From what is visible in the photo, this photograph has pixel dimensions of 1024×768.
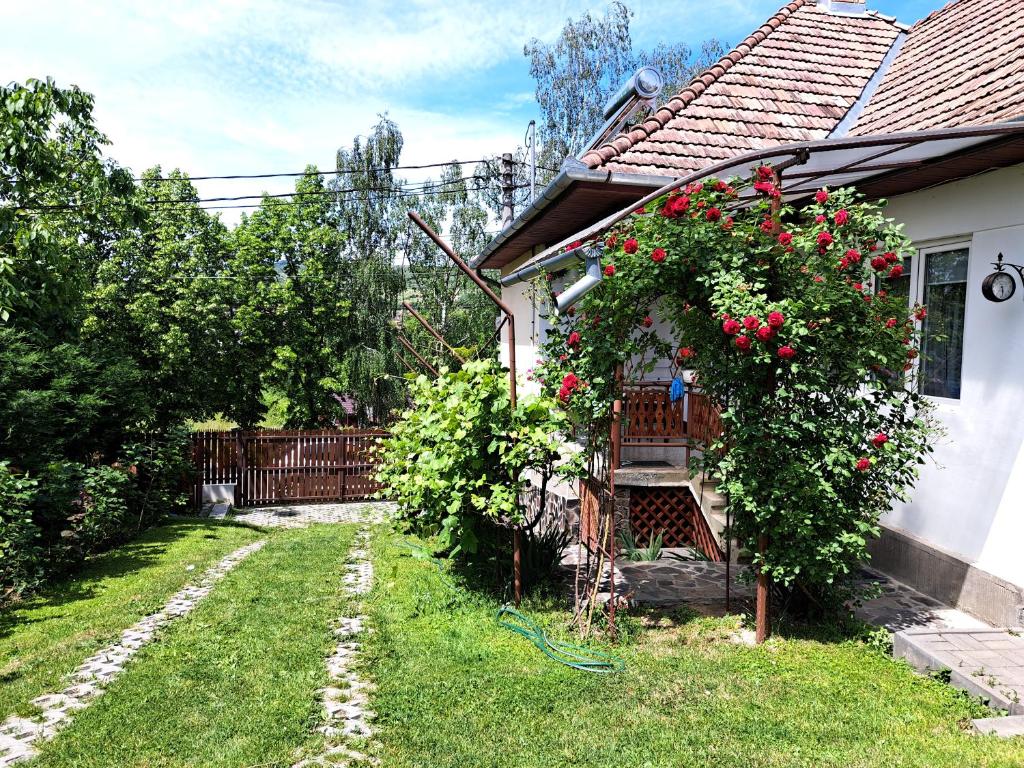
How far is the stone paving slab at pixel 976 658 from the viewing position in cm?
370

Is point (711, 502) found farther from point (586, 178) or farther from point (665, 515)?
point (586, 178)

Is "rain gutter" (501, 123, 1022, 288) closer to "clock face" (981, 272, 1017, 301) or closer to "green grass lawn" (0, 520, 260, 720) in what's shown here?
"clock face" (981, 272, 1017, 301)

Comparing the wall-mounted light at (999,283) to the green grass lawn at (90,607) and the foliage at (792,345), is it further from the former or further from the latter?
the green grass lawn at (90,607)

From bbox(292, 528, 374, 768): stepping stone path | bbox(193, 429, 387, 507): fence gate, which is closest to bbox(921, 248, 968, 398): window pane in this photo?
bbox(292, 528, 374, 768): stepping stone path

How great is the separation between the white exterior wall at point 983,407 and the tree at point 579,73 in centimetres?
2009

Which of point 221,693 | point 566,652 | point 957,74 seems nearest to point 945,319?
point 957,74

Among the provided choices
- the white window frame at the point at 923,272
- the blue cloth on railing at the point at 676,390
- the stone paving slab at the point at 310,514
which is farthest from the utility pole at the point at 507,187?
the white window frame at the point at 923,272

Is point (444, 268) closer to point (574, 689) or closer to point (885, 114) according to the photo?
point (885, 114)

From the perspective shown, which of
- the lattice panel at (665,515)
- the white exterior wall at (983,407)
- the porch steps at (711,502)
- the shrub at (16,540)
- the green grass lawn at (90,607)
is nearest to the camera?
the green grass lawn at (90,607)

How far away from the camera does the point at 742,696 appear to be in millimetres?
3939

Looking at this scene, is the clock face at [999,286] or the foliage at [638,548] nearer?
the clock face at [999,286]

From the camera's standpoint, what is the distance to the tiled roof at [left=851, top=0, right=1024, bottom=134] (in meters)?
→ 5.33

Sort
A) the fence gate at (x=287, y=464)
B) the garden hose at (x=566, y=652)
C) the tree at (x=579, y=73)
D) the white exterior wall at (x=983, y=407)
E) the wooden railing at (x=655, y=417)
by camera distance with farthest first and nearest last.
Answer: the tree at (x=579, y=73) < the fence gate at (x=287, y=464) < the wooden railing at (x=655, y=417) < the white exterior wall at (x=983, y=407) < the garden hose at (x=566, y=652)

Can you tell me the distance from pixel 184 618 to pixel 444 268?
1695 cm
